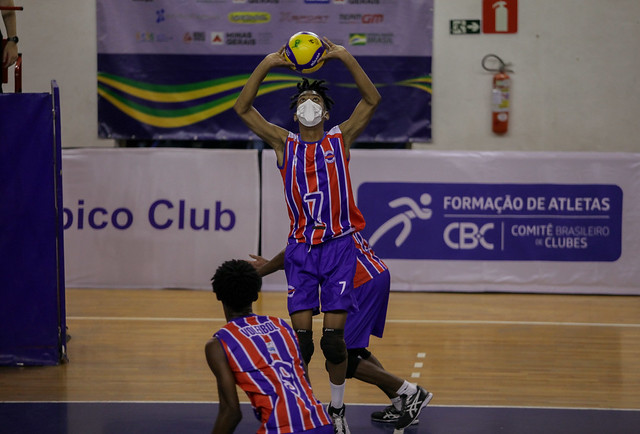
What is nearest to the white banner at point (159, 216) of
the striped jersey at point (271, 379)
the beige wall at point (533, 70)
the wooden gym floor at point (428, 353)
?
the wooden gym floor at point (428, 353)

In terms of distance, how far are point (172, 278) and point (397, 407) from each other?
5.40 m

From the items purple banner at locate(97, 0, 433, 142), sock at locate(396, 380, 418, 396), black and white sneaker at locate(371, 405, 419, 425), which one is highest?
purple banner at locate(97, 0, 433, 142)

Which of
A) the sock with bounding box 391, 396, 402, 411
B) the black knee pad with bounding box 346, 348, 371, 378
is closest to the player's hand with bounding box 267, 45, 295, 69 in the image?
the black knee pad with bounding box 346, 348, 371, 378

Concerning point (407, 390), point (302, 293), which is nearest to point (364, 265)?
point (302, 293)

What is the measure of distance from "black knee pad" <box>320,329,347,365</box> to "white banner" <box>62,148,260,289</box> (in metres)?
5.43

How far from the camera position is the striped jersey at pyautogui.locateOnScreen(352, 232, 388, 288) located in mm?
5527

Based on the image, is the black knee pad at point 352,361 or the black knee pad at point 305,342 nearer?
the black knee pad at point 305,342

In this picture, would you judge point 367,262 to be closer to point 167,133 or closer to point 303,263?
point 303,263

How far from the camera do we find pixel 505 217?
10.4m

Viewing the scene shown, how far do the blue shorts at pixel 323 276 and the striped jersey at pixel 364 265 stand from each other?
0.82ft

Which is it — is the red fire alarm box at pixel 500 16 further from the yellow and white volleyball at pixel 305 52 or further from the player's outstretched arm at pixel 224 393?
the player's outstretched arm at pixel 224 393

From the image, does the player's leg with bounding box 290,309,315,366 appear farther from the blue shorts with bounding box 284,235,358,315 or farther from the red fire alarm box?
the red fire alarm box

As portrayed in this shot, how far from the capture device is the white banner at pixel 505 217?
33.9 feet

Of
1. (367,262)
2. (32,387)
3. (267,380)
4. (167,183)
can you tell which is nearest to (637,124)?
(167,183)
